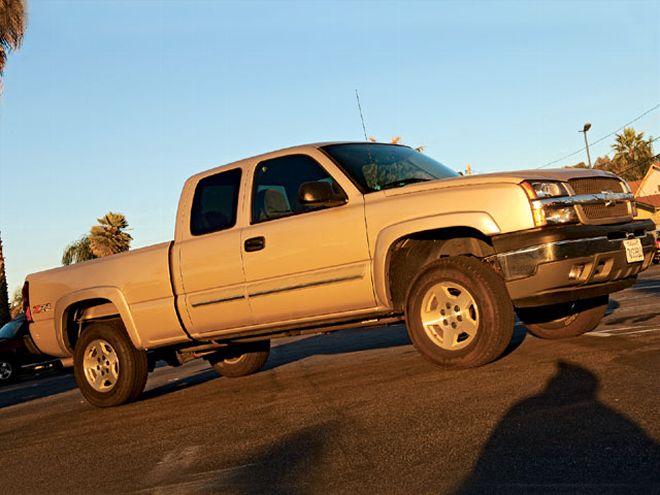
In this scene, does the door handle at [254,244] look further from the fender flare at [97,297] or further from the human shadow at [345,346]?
the human shadow at [345,346]

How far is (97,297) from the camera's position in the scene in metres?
8.00

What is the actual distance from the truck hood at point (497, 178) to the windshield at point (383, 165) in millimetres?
412

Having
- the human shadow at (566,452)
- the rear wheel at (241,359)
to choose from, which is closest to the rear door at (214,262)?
the rear wheel at (241,359)

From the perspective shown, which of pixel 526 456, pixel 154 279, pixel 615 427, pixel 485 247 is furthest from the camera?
pixel 154 279

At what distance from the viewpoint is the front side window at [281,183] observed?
22.8ft

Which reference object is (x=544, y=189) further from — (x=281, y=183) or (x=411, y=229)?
(x=281, y=183)

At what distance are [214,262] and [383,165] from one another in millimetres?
1709

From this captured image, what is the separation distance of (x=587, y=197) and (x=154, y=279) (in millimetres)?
→ 3921

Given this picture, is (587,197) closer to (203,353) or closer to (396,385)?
(396,385)

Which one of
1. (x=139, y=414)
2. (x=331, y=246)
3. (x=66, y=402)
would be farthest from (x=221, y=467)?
(x=66, y=402)

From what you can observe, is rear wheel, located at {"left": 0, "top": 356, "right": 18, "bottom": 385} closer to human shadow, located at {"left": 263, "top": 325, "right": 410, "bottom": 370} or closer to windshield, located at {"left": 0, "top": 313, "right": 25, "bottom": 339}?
windshield, located at {"left": 0, "top": 313, "right": 25, "bottom": 339}

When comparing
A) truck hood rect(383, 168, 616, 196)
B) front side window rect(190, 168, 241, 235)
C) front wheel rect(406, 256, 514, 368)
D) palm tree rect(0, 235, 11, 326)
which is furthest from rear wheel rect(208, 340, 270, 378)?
palm tree rect(0, 235, 11, 326)

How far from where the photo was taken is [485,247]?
6254 mm

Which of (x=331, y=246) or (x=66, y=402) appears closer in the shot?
(x=331, y=246)
